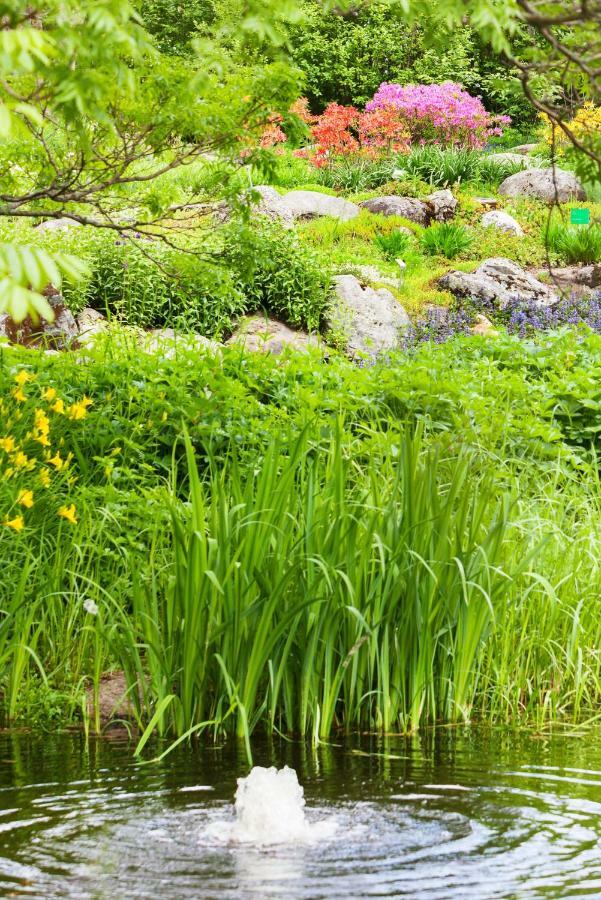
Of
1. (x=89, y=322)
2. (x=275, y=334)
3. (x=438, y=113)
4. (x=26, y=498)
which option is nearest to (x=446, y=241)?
(x=275, y=334)

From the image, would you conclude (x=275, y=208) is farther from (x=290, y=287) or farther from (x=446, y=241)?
(x=290, y=287)

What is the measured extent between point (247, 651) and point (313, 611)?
0.87ft

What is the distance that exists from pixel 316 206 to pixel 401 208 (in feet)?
4.30

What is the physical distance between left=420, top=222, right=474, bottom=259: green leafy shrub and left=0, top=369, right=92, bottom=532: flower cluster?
391 inches

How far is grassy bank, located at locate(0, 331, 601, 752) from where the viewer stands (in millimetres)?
3809

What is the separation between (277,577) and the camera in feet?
12.5

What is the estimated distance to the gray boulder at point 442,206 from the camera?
16359mm

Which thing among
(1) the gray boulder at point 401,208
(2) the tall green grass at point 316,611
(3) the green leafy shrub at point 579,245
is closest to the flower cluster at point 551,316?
(3) the green leafy shrub at point 579,245

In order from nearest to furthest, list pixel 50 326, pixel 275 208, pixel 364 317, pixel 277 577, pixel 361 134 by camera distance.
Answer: pixel 277 577 < pixel 50 326 < pixel 364 317 < pixel 275 208 < pixel 361 134

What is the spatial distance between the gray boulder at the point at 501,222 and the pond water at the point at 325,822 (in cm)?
1269

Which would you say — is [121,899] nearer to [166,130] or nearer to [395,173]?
[166,130]

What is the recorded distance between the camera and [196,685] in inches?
150

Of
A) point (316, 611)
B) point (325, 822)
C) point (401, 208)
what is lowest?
point (325, 822)

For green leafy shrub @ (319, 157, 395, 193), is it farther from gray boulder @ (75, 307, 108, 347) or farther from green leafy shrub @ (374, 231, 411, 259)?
gray boulder @ (75, 307, 108, 347)
